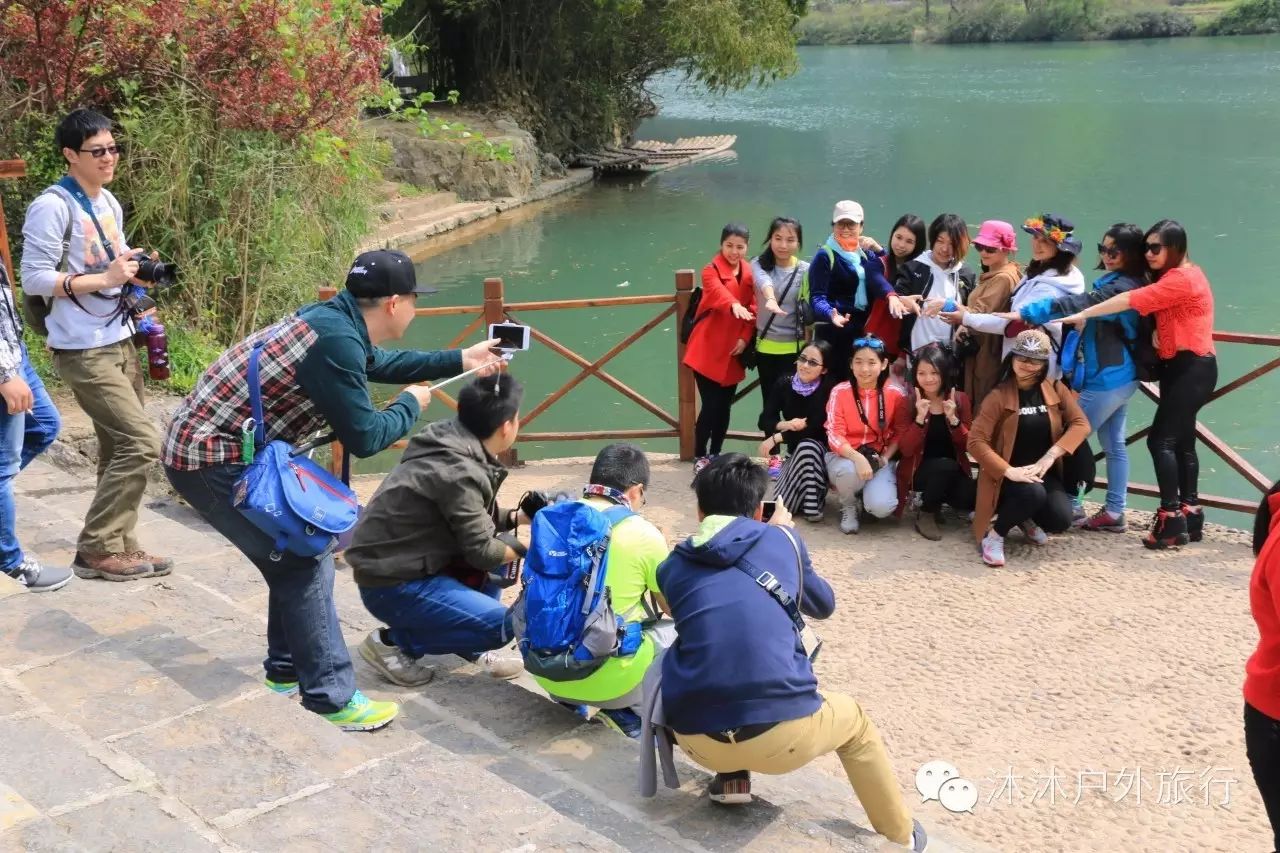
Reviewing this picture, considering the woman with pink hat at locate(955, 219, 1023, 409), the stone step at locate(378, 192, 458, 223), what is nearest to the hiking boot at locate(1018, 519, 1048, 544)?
the woman with pink hat at locate(955, 219, 1023, 409)

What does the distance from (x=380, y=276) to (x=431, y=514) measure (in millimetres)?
924

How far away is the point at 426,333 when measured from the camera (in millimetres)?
11164

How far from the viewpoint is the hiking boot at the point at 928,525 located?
5883 mm

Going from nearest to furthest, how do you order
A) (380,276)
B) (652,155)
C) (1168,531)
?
(380,276) < (1168,531) < (652,155)

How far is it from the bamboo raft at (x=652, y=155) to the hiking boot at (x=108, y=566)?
2002 cm

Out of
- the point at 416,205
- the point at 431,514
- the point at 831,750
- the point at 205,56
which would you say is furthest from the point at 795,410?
the point at 416,205

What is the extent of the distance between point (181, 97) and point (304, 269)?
4.56ft

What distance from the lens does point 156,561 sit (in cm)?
444

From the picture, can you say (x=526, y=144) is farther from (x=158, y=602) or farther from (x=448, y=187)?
(x=158, y=602)

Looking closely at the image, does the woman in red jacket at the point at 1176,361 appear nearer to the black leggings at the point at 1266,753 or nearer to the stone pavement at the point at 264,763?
the stone pavement at the point at 264,763

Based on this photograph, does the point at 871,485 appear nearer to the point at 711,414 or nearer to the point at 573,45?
the point at 711,414

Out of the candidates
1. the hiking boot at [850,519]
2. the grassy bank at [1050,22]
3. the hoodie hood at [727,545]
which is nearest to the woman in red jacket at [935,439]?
the hiking boot at [850,519]

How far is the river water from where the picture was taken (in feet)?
34.3

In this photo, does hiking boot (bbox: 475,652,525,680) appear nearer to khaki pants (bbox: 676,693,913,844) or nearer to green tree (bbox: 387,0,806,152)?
khaki pants (bbox: 676,693,913,844)
